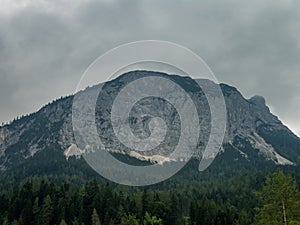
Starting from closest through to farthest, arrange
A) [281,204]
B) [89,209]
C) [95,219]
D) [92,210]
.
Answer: [281,204] < [95,219] < [92,210] < [89,209]

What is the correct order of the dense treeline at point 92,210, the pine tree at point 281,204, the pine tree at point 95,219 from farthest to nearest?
1. the dense treeline at point 92,210
2. the pine tree at point 95,219
3. the pine tree at point 281,204

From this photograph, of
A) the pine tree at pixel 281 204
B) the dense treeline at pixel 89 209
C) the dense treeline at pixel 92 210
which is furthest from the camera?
the dense treeline at pixel 89 209

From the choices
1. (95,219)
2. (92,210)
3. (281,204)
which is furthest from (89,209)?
(281,204)

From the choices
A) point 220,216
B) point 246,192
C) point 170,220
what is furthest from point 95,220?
point 246,192

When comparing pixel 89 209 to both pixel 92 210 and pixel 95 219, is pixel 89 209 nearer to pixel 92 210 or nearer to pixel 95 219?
pixel 92 210

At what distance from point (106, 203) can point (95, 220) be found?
30.7 feet

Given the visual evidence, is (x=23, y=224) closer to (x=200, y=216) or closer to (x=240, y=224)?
(x=200, y=216)

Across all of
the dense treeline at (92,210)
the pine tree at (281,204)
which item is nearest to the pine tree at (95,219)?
the dense treeline at (92,210)

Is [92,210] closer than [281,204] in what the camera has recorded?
No

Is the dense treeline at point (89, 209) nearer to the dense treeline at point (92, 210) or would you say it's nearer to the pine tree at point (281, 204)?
the dense treeline at point (92, 210)

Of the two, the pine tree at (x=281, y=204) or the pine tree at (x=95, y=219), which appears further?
the pine tree at (x=95, y=219)

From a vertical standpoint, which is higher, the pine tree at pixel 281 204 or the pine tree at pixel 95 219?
the pine tree at pixel 95 219

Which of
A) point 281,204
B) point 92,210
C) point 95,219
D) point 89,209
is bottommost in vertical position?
point 281,204

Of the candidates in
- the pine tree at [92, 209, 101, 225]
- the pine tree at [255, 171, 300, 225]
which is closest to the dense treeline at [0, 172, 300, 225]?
the pine tree at [92, 209, 101, 225]
